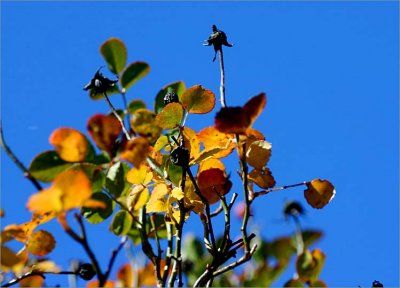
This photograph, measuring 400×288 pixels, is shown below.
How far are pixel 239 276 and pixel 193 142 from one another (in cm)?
65

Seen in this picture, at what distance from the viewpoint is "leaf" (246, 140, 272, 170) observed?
3.56 ft

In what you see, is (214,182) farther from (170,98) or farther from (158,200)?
(170,98)

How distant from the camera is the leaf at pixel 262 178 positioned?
1096 millimetres

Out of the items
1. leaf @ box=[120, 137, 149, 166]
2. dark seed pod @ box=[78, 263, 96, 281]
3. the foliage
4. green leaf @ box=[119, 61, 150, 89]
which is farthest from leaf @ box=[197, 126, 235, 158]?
green leaf @ box=[119, 61, 150, 89]

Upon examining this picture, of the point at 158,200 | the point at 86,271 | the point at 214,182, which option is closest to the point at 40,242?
the point at 86,271

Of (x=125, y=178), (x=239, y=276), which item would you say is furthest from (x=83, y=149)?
(x=239, y=276)

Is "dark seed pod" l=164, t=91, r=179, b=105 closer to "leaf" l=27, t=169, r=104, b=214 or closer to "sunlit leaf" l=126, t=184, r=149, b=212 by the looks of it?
"sunlit leaf" l=126, t=184, r=149, b=212

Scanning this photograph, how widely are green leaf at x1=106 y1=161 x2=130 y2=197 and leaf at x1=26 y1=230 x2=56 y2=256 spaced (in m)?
0.14

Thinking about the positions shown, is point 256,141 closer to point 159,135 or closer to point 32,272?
point 159,135

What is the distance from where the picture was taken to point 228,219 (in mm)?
1064

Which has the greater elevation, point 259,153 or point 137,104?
point 137,104

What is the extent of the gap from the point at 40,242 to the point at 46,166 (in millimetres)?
176

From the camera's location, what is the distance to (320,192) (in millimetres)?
1153

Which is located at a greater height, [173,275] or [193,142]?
[193,142]
